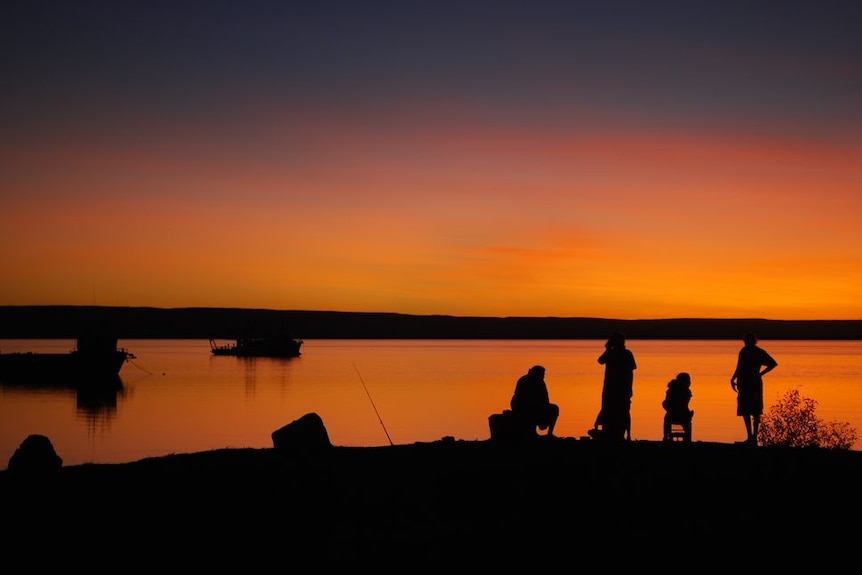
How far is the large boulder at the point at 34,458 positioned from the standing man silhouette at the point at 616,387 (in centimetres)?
839

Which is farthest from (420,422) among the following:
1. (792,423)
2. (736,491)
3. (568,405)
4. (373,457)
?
(736,491)

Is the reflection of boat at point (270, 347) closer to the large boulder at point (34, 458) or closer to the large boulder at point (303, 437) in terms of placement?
the large boulder at point (303, 437)

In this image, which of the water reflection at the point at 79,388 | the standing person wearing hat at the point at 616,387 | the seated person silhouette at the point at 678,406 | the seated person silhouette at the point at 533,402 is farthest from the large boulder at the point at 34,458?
the water reflection at the point at 79,388

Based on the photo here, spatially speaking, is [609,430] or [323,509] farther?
[609,430]

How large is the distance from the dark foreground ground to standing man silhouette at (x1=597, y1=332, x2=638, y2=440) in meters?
1.19

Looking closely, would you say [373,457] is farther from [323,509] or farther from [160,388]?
[160,388]

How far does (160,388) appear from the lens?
79562 mm

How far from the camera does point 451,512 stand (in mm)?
10531

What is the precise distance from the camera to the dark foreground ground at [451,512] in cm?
884

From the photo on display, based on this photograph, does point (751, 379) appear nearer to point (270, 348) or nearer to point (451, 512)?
point (451, 512)

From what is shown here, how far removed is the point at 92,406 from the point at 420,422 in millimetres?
24650

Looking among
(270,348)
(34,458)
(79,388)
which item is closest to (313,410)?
A: (79,388)

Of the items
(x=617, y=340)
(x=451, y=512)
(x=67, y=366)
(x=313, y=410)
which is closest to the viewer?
(x=451, y=512)

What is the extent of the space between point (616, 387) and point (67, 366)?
2906 inches
